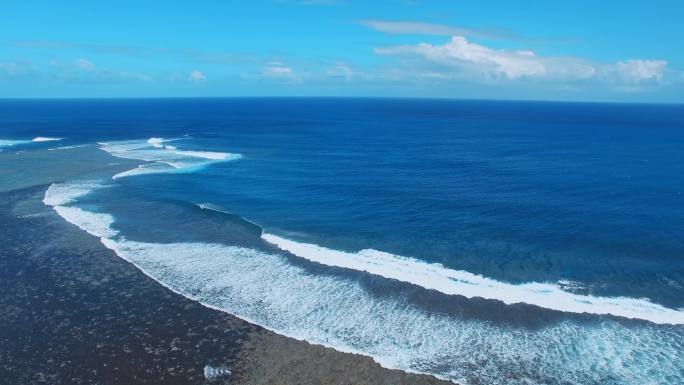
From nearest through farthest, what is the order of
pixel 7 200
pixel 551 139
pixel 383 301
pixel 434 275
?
pixel 383 301 < pixel 434 275 < pixel 7 200 < pixel 551 139

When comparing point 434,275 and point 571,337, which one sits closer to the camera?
point 571,337

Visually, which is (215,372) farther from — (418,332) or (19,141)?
(19,141)

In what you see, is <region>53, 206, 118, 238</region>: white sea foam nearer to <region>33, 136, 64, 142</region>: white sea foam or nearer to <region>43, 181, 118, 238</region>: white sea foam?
<region>43, 181, 118, 238</region>: white sea foam

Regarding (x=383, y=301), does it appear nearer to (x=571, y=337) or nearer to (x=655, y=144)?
(x=571, y=337)

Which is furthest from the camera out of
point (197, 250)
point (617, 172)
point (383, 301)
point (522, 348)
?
point (617, 172)

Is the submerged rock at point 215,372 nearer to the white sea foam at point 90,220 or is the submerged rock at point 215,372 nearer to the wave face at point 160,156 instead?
the white sea foam at point 90,220

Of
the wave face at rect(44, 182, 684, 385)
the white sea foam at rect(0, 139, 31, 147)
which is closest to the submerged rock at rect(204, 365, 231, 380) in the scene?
the wave face at rect(44, 182, 684, 385)

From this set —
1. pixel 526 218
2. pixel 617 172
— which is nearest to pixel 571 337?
pixel 526 218
